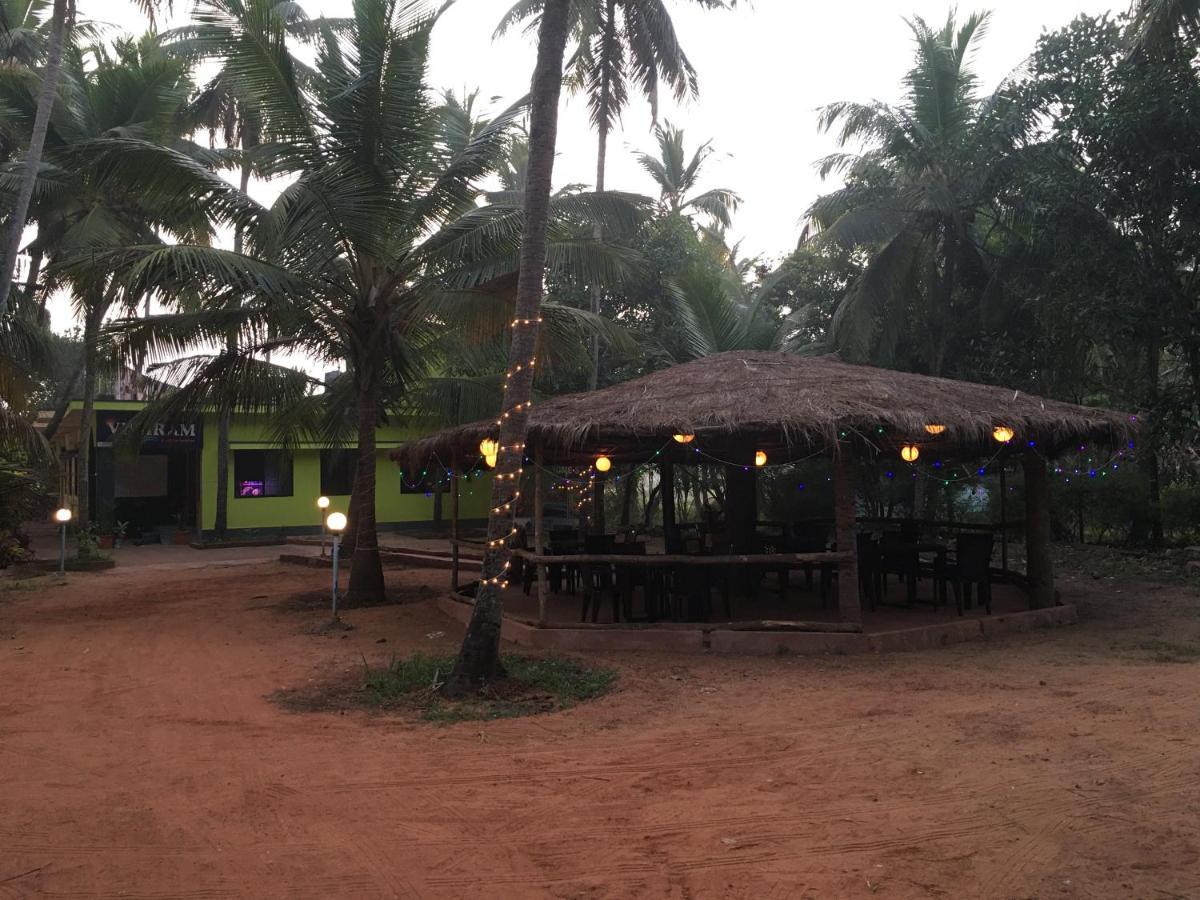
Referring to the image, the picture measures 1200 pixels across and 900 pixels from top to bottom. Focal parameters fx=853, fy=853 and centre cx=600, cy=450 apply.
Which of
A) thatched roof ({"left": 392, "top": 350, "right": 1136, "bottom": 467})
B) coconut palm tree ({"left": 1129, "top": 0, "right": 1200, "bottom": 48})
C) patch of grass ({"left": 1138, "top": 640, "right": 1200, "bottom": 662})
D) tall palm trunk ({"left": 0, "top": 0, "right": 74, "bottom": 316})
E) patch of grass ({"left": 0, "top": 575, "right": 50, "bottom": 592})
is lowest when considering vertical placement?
patch of grass ({"left": 1138, "top": 640, "right": 1200, "bottom": 662})

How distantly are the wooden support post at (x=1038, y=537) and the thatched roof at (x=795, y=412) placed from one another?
1.19ft

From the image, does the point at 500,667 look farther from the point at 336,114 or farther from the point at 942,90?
the point at 942,90

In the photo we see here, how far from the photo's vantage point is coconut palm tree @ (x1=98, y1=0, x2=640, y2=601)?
9.48 metres

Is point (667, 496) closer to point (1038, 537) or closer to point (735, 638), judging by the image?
point (735, 638)

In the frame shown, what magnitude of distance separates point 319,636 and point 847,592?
574 centimetres

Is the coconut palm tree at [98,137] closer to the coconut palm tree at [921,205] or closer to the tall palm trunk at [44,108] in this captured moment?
the tall palm trunk at [44,108]

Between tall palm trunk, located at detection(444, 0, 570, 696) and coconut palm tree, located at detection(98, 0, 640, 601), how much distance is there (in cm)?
301

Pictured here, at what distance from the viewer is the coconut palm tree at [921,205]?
1600cm

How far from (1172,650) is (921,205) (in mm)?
10430

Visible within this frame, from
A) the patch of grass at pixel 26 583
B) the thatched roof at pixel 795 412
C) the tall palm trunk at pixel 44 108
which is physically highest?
the tall palm trunk at pixel 44 108

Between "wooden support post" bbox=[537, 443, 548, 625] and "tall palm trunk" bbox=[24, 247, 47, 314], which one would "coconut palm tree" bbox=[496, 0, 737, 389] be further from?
"tall palm trunk" bbox=[24, 247, 47, 314]

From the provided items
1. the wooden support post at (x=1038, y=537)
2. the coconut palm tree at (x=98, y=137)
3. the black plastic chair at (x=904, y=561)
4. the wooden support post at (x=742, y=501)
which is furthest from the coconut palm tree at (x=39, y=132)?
the wooden support post at (x=1038, y=537)

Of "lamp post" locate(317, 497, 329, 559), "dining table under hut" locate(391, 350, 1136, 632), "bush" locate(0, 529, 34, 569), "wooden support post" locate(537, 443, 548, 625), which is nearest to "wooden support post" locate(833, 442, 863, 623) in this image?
"dining table under hut" locate(391, 350, 1136, 632)

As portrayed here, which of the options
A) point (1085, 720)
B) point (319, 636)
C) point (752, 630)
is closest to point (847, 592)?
point (752, 630)
